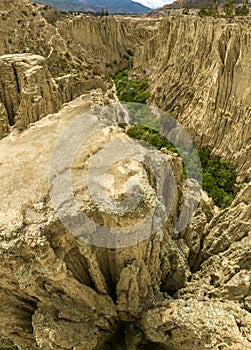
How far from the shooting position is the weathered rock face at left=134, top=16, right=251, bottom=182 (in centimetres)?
1847

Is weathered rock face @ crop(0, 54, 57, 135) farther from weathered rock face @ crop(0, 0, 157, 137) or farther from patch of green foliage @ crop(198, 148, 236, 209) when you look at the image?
patch of green foliage @ crop(198, 148, 236, 209)

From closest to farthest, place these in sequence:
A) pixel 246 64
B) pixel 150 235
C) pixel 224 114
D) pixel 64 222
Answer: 1. pixel 64 222
2. pixel 150 235
3. pixel 246 64
4. pixel 224 114

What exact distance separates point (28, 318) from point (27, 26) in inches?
1041

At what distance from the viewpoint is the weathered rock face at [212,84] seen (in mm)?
18469

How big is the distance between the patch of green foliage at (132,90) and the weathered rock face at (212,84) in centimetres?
182

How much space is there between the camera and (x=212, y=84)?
20.6 m

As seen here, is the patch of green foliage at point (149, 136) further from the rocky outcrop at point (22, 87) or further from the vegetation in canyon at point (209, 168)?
the rocky outcrop at point (22, 87)

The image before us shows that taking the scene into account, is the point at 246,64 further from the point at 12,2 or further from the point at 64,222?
the point at 12,2

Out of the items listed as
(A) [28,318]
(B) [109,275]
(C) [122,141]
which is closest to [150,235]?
(B) [109,275]

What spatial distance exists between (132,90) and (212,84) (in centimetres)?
1279

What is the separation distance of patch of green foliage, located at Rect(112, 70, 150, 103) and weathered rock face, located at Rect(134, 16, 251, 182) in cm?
182

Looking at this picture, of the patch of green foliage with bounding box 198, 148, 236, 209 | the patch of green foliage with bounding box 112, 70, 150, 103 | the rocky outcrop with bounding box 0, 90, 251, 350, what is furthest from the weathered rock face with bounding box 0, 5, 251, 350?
the patch of green foliage with bounding box 112, 70, 150, 103

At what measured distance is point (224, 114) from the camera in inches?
776

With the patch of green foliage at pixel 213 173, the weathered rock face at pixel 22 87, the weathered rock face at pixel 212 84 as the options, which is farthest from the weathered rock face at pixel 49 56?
the patch of green foliage at pixel 213 173
